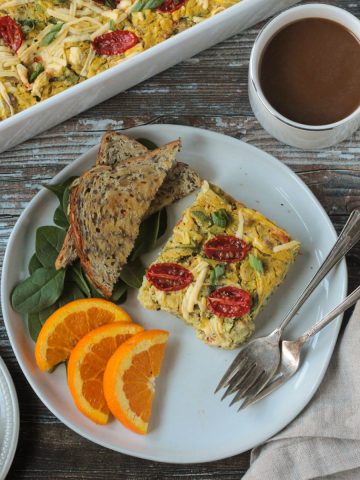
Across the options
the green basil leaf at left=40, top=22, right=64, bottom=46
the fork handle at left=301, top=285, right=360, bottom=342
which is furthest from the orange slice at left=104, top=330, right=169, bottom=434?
the green basil leaf at left=40, top=22, right=64, bottom=46

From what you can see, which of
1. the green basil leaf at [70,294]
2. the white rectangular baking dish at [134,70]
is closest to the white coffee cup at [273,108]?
the white rectangular baking dish at [134,70]

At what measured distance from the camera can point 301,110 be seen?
2543 millimetres

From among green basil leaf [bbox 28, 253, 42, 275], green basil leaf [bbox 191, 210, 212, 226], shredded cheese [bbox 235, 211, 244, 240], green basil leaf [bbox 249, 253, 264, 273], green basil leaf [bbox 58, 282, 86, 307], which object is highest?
green basil leaf [bbox 191, 210, 212, 226]

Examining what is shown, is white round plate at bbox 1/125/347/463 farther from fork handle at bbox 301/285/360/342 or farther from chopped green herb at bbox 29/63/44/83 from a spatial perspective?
chopped green herb at bbox 29/63/44/83

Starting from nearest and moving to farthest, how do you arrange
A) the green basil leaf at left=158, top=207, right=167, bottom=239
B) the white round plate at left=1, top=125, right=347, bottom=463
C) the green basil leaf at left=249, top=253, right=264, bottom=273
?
the green basil leaf at left=249, top=253, right=264, bottom=273 → the white round plate at left=1, top=125, right=347, bottom=463 → the green basil leaf at left=158, top=207, right=167, bottom=239

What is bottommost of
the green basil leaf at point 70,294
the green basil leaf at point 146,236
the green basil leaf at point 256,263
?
the green basil leaf at point 70,294

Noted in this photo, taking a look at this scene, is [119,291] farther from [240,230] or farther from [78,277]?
[240,230]

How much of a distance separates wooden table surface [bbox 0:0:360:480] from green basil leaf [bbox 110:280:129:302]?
48cm

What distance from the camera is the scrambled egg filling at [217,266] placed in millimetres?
2377

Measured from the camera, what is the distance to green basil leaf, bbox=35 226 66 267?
255 centimetres

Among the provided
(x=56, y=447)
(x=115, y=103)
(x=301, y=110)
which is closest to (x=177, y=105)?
(x=115, y=103)

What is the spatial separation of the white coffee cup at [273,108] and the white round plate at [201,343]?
15 cm

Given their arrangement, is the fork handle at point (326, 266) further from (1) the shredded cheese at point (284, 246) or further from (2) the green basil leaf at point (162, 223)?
(2) the green basil leaf at point (162, 223)

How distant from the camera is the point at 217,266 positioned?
2.40m
